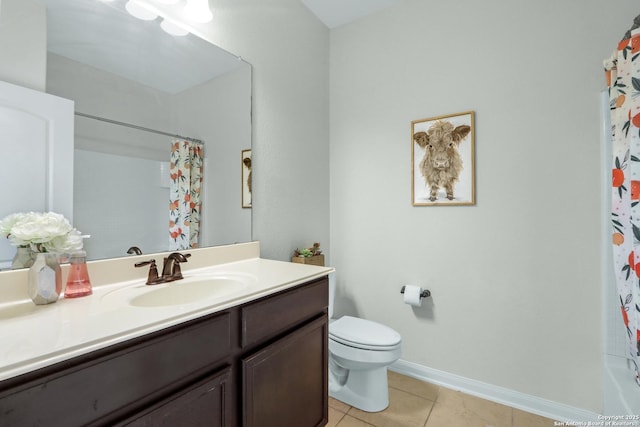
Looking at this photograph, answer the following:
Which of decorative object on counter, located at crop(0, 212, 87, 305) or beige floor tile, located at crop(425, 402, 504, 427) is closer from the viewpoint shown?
decorative object on counter, located at crop(0, 212, 87, 305)

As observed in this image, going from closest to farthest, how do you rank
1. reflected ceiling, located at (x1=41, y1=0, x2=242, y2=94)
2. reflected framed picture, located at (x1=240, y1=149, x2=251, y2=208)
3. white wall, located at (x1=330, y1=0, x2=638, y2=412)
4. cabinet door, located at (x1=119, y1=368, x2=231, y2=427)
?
cabinet door, located at (x1=119, y1=368, x2=231, y2=427)
reflected ceiling, located at (x1=41, y1=0, x2=242, y2=94)
white wall, located at (x1=330, y1=0, x2=638, y2=412)
reflected framed picture, located at (x1=240, y1=149, x2=251, y2=208)

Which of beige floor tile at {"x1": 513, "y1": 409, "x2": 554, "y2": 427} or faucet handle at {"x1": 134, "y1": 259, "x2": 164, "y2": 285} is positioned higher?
faucet handle at {"x1": 134, "y1": 259, "x2": 164, "y2": 285}

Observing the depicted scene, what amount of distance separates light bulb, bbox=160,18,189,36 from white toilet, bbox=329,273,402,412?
1.83 metres

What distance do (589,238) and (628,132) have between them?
0.64 metres

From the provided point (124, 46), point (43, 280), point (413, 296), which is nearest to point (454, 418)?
point (413, 296)

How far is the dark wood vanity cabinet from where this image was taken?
58cm

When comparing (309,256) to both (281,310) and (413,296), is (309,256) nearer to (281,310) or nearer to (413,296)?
(413,296)

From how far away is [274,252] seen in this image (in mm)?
1917

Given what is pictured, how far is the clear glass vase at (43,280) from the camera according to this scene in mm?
846

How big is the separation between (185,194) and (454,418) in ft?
6.43

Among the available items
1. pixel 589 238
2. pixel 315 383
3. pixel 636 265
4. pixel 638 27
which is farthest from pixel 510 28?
pixel 315 383

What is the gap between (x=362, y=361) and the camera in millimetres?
1610

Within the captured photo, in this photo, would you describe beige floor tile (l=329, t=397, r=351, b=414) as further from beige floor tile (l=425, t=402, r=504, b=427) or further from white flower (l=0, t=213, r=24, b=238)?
white flower (l=0, t=213, r=24, b=238)

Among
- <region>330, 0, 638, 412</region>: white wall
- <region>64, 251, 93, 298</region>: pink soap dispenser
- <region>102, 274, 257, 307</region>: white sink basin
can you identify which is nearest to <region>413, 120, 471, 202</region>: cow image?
<region>330, 0, 638, 412</region>: white wall
